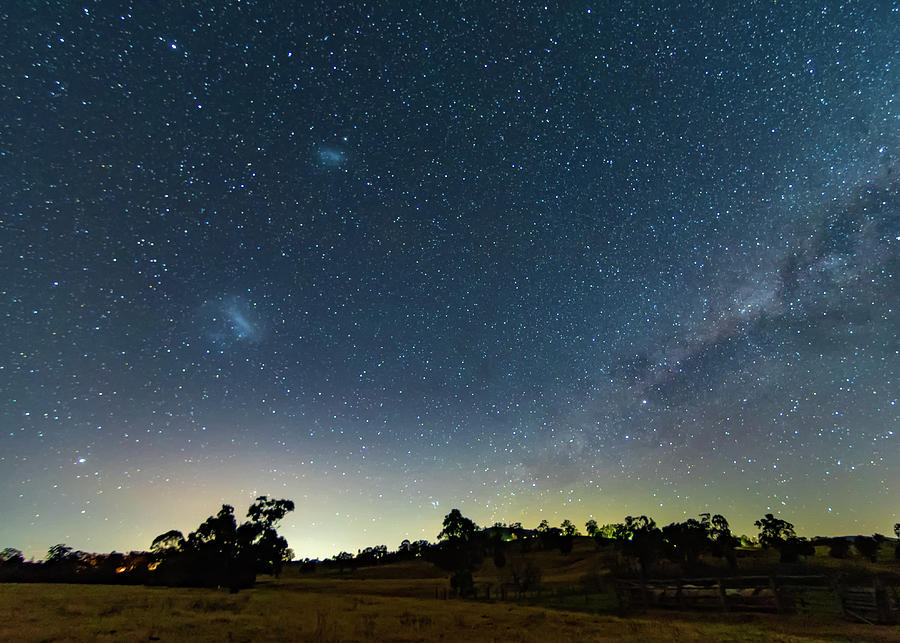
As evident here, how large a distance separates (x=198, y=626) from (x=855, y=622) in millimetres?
30136

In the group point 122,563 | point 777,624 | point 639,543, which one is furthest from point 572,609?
point 122,563

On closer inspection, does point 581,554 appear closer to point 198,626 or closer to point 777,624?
point 777,624

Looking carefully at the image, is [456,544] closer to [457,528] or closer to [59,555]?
[457,528]

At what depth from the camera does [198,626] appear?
1897 cm

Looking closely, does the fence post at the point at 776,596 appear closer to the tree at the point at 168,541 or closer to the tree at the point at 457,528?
the tree at the point at 457,528

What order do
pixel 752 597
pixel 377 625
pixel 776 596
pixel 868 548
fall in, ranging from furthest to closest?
1. pixel 868 548
2. pixel 752 597
3. pixel 776 596
4. pixel 377 625

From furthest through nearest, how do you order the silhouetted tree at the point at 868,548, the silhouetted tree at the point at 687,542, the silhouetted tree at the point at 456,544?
the silhouetted tree at the point at 868,548, the silhouetted tree at the point at 687,542, the silhouetted tree at the point at 456,544

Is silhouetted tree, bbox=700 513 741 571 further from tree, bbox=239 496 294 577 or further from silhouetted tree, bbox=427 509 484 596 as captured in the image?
tree, bbox=239 496 294 577

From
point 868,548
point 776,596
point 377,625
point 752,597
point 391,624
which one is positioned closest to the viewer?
point 377,625

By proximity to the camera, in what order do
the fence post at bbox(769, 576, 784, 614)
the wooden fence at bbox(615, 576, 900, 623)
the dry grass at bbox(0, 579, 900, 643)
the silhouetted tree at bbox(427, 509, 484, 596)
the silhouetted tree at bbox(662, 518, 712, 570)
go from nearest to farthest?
the dry grass at bbox(0, 579, 900, 643) → the wooden fence at bbox(615, 576, 900, 623) → the fence post at bbox(769, 576, 784, 614) → the silhouetted tree at bbox(427, 509, 484, 596) → the silhouetted tree at bbox(662, 518, 712, 570)

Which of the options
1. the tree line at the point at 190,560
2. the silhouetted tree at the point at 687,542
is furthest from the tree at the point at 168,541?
the silhouetted tree at the point at 687,542

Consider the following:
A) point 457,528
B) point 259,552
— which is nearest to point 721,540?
point 457,528

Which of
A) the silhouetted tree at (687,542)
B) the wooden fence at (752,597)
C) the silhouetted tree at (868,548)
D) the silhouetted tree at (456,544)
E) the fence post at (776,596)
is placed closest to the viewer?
the wooden fence at (752,597)

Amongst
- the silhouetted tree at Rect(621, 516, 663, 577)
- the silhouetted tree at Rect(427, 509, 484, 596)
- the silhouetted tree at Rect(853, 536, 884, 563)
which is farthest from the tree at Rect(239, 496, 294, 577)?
the silhouetted tree at Rect(853, 536, 884, 563)
